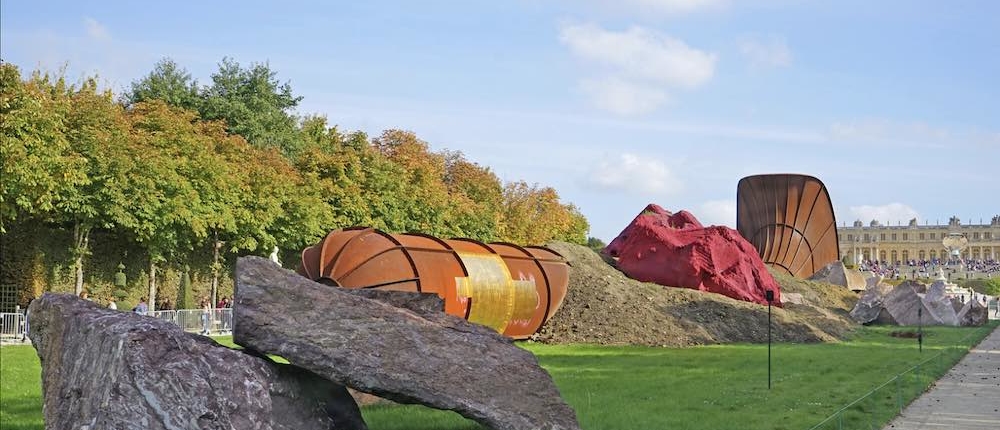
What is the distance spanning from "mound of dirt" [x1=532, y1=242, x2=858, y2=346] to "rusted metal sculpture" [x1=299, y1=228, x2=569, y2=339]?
A: 6.88 ft

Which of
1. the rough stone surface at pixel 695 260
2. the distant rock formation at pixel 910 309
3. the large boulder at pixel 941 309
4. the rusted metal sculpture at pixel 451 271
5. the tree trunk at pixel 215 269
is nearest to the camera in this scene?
the rusted metal sculpture at pixel 451 271

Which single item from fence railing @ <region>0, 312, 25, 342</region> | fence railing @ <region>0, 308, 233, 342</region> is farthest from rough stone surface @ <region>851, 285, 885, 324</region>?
fence railing @ <region>0, 312, 25, 342</region>

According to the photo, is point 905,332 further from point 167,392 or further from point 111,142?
point 167,392

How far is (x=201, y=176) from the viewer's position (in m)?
39.4

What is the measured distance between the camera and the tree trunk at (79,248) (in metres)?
34.4

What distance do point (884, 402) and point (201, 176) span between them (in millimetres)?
29140

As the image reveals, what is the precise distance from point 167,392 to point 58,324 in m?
1.80

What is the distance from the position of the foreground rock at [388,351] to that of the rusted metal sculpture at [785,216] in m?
49.8

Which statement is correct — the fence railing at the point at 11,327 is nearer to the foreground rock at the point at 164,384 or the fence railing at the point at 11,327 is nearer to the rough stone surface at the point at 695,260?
the rough stone surface at the point at 695,260

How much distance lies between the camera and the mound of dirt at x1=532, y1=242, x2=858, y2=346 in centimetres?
3048

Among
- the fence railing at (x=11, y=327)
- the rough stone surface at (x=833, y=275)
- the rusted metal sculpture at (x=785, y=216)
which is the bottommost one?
the fence railing at (x=11, y=327)

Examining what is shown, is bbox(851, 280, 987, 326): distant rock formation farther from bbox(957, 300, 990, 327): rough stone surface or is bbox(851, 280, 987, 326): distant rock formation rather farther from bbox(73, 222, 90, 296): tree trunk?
bbox(73, 222, 90, 296): tree trunk

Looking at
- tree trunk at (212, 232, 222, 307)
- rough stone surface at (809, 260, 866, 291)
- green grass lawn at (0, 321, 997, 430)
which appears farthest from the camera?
rough stone surface at (809, 260, 866, 291)

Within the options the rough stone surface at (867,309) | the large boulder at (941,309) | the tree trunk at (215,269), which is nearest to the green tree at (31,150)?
the tree trunk at (215,269)
